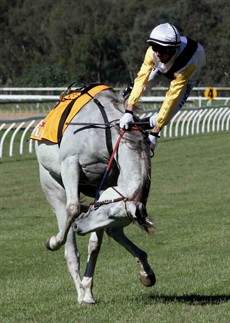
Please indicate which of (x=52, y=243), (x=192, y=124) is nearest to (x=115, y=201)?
(x=52, y=243)

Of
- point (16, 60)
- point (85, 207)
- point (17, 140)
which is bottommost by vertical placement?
point (16, 60)

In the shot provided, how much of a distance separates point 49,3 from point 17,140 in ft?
201

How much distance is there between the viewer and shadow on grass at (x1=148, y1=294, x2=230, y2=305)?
726 centimetres

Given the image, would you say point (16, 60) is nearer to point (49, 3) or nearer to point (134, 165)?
point (49, 3)

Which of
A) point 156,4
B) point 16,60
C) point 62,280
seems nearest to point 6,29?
point 16,60

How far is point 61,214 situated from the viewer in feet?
25.7

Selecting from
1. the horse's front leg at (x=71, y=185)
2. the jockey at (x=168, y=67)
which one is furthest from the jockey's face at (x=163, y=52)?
the horse's front leg at (x=71, y=185)

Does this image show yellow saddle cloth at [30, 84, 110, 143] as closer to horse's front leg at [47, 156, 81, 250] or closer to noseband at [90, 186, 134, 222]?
horse's front leg at [47, 156, 81, 250]

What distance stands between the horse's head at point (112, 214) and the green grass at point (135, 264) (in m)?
0.67

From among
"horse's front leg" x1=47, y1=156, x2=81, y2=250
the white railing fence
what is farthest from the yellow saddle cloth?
the white railing fence

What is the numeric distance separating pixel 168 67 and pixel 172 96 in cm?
25

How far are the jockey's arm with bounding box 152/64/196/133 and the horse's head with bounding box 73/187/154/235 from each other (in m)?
0.75

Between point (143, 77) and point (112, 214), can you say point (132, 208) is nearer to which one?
point (112, 214)

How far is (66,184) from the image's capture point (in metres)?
7.22
